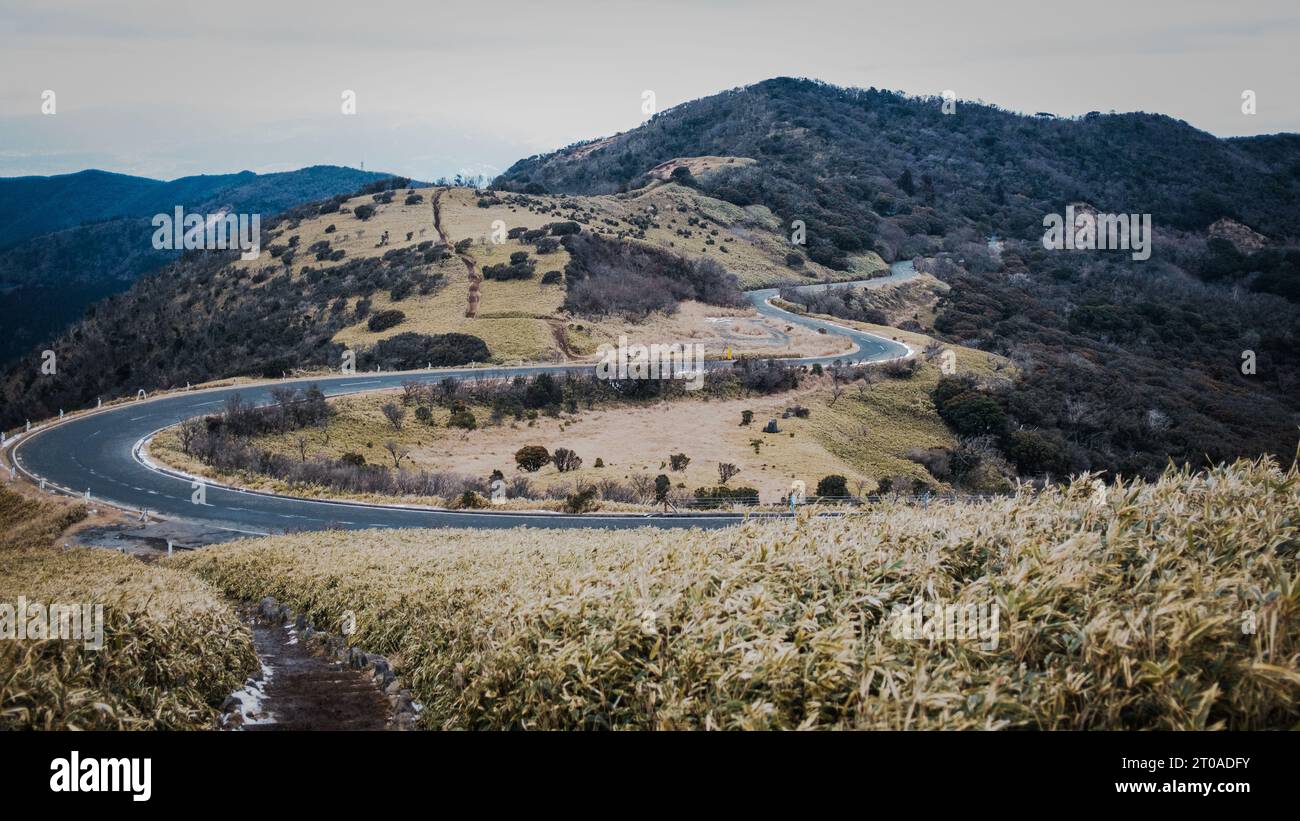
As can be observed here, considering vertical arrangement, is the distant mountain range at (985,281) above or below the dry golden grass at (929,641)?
above

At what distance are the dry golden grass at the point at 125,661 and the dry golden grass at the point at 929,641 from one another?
95.3 inches

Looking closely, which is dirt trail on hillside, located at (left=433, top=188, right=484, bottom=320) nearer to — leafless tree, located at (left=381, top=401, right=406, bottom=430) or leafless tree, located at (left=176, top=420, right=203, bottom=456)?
leafless tree, located at (left=381, top=401, right=406, bottom=430)

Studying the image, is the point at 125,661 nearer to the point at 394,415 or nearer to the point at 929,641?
the point at 929,641

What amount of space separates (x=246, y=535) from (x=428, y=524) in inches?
217

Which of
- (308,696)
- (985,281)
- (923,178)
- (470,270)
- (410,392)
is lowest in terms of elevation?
(308,696)

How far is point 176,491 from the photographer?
3020cm

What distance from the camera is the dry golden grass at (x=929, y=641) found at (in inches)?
192

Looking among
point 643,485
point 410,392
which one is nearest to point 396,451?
point 410,392

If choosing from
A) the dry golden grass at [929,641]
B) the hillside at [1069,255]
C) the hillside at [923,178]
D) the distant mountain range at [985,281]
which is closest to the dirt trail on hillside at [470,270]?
the distant mountain range at [985,281]

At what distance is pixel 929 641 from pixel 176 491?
31.7 metres

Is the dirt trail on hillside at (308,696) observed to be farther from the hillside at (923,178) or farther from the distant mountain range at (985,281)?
the hillside at (923,178)
